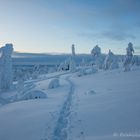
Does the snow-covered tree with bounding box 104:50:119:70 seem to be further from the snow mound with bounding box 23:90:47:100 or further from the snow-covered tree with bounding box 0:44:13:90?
the snow mound with bounding box 23:90:47:100

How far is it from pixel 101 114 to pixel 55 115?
2.18 m

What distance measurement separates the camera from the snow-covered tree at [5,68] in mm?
38469

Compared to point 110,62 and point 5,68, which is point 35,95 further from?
point 110,62

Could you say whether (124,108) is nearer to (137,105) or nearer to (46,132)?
(137,105)

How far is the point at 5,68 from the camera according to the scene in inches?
1537

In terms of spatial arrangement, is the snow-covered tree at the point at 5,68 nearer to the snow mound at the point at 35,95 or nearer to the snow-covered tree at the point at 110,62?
the snow mound at the point at 35,95

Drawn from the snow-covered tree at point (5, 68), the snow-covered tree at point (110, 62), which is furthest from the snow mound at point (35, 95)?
the snow-covered tree at point (110, 62)

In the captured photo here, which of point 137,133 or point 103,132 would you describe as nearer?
point 137,133

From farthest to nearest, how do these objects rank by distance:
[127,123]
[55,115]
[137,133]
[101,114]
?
[55,115]
[101,114]
[127,123]
[137,133]

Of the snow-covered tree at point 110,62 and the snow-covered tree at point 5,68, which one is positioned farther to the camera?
the snow-covered tree at point 110,62

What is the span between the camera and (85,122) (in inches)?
354

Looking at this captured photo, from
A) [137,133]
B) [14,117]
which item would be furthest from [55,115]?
[137,133]

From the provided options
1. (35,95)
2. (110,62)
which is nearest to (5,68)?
(35,95)

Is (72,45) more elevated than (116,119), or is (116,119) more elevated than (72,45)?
(72,45)
